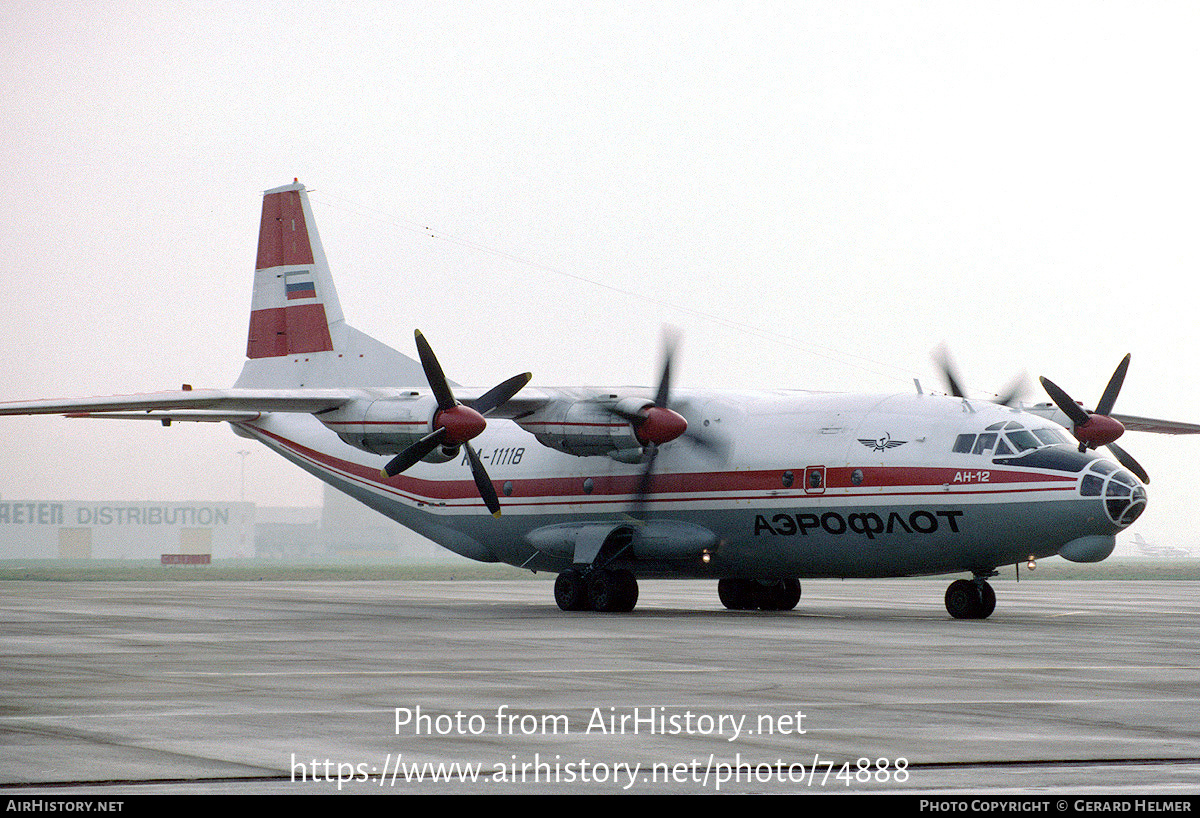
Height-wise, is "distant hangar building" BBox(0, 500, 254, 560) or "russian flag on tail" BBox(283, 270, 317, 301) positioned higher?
"russian flag on tail" BBox(283, 270, 317, 301)

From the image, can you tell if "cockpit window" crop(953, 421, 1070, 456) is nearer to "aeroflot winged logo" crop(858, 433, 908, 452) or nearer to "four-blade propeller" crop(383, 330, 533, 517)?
"aeroflot winged logo" crop(858, 433, 908, 452)

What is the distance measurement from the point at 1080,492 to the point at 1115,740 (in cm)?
1529

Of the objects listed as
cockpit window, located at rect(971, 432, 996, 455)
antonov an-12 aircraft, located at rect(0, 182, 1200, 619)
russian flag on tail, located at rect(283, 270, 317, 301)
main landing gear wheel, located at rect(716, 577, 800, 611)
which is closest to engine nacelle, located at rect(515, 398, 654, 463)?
antonov an-12 aircraft, located at rect(0, 182, 1200, 619)

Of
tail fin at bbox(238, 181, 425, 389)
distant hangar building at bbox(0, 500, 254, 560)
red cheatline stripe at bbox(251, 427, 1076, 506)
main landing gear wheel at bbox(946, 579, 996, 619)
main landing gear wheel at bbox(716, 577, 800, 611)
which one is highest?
tail fin at bbox(238, 181, 425, 389)

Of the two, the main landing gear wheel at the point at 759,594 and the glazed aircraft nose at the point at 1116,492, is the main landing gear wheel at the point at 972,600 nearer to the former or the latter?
the glazed aircraft nose at the point at 1116,492

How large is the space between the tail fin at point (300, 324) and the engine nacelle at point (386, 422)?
689cm

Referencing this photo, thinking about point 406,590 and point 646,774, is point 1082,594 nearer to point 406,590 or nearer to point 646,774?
point 406,590

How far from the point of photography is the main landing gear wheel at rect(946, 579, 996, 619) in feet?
92.1

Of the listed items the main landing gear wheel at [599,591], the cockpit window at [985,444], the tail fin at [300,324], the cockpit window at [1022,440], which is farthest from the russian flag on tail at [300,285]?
the cockpit window at [1022,440]

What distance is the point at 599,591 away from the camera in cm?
3098

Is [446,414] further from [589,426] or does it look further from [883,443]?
[883,443]

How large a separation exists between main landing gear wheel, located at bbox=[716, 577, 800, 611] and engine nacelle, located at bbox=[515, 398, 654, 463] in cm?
421

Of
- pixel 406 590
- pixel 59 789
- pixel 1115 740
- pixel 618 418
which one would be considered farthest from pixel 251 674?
pixel 406 590

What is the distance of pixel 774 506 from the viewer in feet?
95.9
